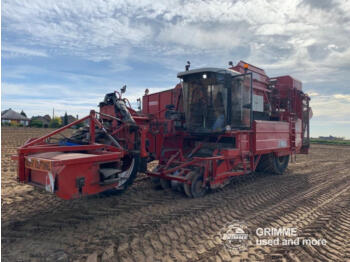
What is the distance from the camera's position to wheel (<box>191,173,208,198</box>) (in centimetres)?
501

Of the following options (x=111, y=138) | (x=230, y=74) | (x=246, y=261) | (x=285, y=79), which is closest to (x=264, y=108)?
(x=285, y=79)

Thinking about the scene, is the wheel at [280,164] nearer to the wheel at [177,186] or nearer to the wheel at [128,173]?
the wheel at [177,186]

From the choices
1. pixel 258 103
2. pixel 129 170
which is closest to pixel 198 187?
pixel 129 170

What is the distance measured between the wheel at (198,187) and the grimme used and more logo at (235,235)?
1.28 metres

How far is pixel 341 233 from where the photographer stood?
360cm

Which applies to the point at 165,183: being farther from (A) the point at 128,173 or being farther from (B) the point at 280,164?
(B) the point at 280,164

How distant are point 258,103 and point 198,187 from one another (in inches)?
140

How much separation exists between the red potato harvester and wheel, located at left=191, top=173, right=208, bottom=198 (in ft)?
0.07

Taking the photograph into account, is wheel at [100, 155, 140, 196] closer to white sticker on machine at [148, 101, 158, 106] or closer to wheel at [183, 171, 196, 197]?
wheel at [183, 171, 196, 197]

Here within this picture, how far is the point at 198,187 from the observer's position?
16.8ft

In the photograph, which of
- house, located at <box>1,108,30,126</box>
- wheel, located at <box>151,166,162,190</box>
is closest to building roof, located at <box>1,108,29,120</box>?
house, located at <box>1,108,30,126</box>

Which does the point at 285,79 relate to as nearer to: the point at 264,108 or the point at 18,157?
the point at 264,108

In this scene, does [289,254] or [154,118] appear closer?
[289,254]

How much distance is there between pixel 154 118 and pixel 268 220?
340cm
